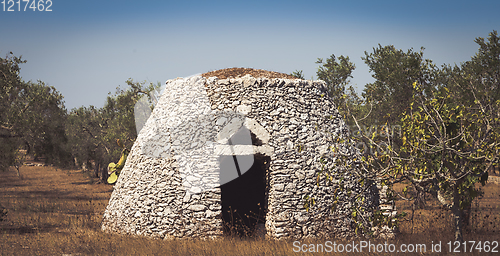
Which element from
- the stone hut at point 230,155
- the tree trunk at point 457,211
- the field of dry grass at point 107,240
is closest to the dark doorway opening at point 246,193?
the stone hut at point 230,155

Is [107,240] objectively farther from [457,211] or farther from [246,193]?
[457,211]

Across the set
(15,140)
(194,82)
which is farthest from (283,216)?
(15,140)

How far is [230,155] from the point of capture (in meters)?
11.4

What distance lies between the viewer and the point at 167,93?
12.8 metres

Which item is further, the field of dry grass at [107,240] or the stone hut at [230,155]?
the stone hut at [230,155]

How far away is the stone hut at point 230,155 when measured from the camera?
1038cm

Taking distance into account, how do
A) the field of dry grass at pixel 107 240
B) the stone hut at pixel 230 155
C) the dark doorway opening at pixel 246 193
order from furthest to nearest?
the dark doorway opening at pixel 246 193, the stone hut at pixel 230 155, the field of dry grass at pixel 107 240

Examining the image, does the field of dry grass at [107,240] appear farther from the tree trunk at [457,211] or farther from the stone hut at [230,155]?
the tree trunk at [457,211]

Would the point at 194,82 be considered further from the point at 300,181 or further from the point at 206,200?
the point at 300,181

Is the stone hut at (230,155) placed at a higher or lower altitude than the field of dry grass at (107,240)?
higher

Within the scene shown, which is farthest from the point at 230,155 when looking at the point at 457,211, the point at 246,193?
the point at 457,211

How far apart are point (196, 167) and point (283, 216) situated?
2842mm

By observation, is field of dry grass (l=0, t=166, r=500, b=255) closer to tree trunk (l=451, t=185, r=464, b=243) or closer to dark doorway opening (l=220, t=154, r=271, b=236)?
tree trunk (l=451, t=185, r=464, b=243)

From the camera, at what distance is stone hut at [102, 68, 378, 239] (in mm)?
10383
